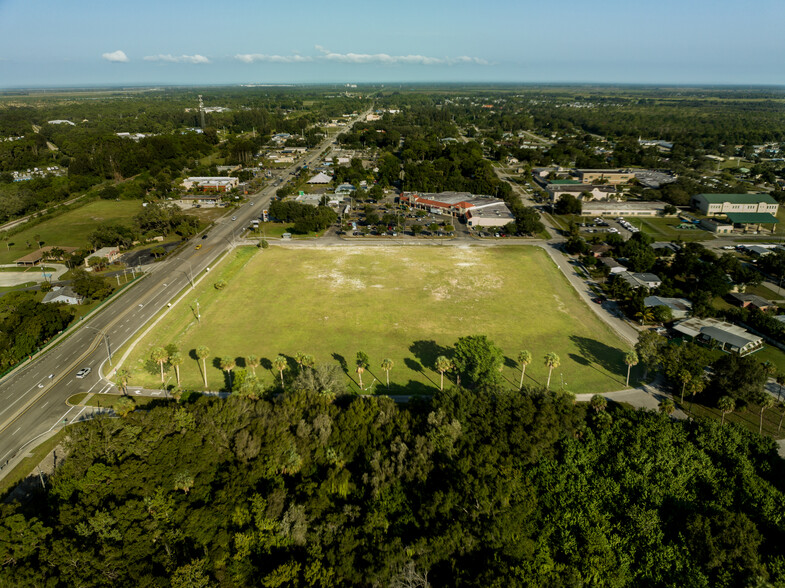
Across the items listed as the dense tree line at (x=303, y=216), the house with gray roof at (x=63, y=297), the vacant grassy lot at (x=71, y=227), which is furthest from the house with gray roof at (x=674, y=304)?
the vacant grassy lot at (x=71, y=227)

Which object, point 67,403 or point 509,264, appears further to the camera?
point 509,264

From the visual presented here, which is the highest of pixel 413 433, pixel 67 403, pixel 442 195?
pixel 442 195

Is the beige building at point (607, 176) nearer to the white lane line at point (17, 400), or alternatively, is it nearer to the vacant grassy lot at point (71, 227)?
the vacant grassy lot at point (71, 227)

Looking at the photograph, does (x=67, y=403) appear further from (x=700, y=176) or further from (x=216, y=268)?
(x=700, y=176)

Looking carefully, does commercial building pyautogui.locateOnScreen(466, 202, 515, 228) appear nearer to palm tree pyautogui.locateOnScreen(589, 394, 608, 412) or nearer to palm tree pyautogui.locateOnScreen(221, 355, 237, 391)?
palm tree pyautogui.locateOnScreen(589, 394, 608, 412)

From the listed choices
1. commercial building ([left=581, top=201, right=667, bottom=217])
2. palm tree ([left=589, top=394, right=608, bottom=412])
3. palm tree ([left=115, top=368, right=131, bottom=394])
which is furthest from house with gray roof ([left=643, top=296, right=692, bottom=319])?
palm tree ([left=115, top=368, right=131, bottom=394])

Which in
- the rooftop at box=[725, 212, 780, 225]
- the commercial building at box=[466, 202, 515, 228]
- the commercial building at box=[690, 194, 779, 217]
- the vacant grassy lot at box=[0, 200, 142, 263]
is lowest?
the vacant grassy lot at box=[0, 200, 142, 263]

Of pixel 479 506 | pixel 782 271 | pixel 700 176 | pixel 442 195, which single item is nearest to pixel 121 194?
pixel 442 195
